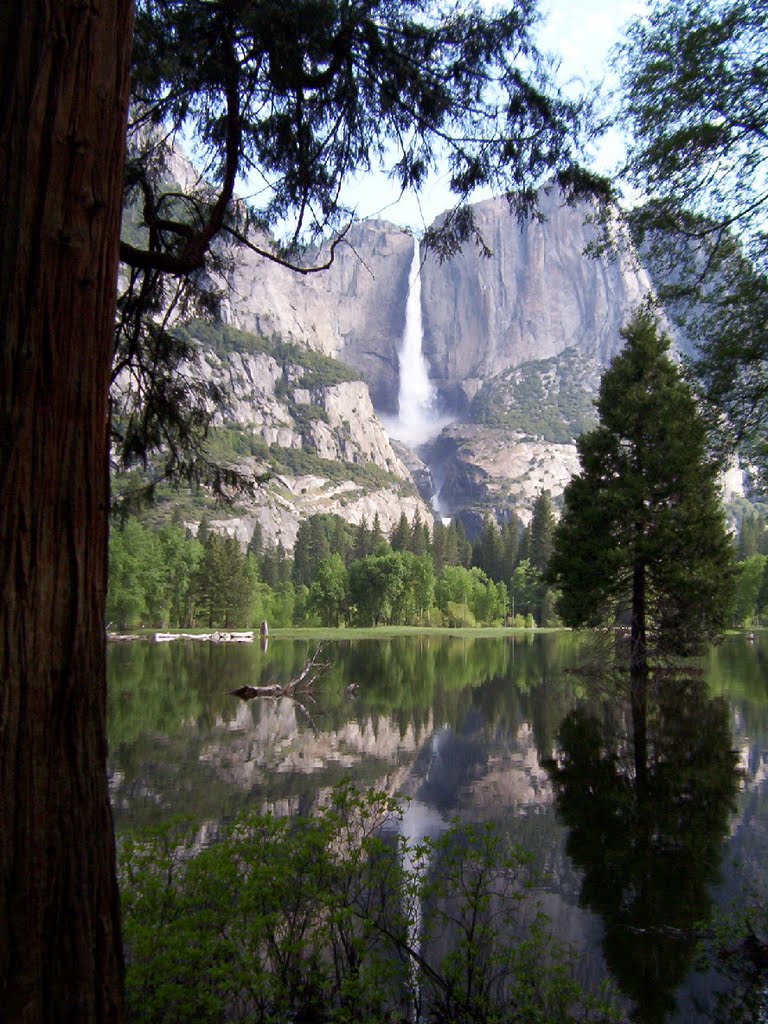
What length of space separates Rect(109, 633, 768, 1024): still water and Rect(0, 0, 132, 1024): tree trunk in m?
3.73

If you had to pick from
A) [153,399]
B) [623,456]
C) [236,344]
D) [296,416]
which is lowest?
[153,399]

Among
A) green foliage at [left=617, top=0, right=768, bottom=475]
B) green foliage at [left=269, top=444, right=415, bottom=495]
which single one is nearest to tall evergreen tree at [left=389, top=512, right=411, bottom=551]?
green foliage at [left=269, top=444, right=415, bottom=495]

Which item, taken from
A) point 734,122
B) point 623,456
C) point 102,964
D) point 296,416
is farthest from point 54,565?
point 296,416

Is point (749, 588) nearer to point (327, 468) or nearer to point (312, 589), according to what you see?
point (312, 589)

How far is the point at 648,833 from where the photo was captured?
795 centimetres

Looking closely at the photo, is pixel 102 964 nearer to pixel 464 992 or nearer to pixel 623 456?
pixel 464 992

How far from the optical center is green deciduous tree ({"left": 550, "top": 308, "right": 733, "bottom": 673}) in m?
22.1

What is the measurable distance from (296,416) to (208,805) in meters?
186

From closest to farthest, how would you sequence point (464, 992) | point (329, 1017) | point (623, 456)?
point (329, 1017) → point (464, 992) → point (623, 456)

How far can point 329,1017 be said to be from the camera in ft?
13.0

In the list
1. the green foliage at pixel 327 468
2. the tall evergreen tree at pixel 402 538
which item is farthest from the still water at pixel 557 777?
the green foliage at pixel 327 468

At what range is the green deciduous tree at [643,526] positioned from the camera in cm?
2206

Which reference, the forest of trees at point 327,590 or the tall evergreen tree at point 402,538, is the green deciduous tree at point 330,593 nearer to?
the forest of trees at point 327,590

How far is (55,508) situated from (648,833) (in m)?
7.41
